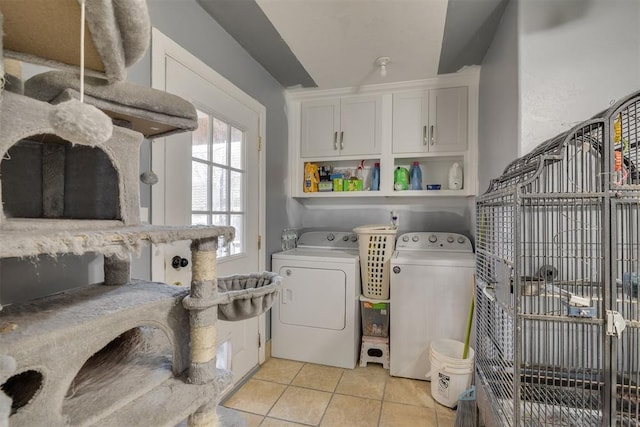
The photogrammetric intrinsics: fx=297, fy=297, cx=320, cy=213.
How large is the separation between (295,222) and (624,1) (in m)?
2.51

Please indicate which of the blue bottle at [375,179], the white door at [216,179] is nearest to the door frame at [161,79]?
the white door at [216,179]

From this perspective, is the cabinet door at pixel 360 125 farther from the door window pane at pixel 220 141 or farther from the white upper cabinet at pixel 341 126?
the door window pane at pixel 220 141

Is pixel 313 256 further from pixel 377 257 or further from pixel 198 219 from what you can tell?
pixel 198 219

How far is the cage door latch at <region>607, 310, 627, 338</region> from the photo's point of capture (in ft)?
3.19

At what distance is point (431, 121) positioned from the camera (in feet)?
8.14

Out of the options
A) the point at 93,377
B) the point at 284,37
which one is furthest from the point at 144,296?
the point at 284,37

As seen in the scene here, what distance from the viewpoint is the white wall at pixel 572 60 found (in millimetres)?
1375

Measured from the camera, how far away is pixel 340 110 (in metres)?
2.69

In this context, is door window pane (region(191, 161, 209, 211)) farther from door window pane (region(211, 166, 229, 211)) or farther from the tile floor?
the tile floor

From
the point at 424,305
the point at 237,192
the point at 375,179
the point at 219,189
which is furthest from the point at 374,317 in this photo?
the point at 219,189

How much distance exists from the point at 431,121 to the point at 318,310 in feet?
5.93

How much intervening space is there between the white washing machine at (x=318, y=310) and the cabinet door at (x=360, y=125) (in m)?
0.98

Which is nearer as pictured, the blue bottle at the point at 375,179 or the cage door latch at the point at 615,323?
the cage door latch at the point at 615,323

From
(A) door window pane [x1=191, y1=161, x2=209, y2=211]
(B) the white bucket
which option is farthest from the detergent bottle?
(B) the white bucket
